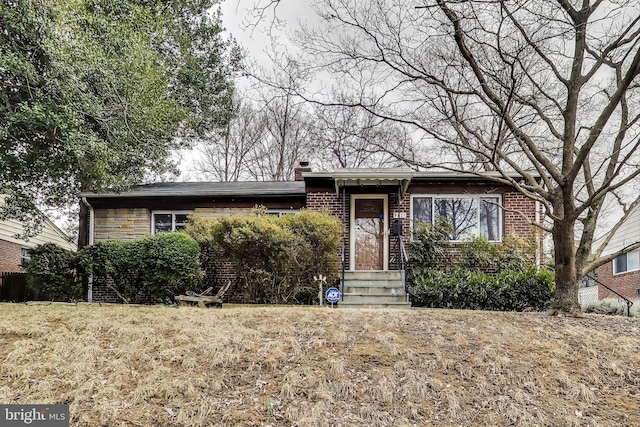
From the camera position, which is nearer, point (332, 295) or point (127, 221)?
point (332, 295)

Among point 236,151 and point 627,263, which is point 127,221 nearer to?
point 236,151

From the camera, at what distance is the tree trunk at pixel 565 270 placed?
7645 mm

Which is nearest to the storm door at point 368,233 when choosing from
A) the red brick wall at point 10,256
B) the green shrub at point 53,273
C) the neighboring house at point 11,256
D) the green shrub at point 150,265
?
the green shrub at point 150,265

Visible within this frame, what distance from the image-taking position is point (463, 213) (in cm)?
1227

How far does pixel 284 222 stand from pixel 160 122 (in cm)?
394

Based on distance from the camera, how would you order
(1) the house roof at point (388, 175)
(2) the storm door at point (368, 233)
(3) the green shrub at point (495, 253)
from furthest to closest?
1. (2) the storm door at point (368, 233)
2. (3) the green shrub at point (495, 253)
3. (1) the house roof at point (388, 175)

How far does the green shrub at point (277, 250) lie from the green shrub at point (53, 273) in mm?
3251

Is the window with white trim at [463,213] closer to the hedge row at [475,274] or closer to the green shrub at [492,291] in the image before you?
the hedge row at [475,274]

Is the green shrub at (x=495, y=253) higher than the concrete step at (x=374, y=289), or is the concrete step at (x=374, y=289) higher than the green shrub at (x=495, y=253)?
the green shrub at (x=495, y=253)

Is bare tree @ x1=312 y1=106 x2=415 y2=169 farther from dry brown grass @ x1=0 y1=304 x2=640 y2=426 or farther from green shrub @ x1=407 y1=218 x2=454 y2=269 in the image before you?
dry brown grass @ x1=0 y1=304 x2=640 y2=426

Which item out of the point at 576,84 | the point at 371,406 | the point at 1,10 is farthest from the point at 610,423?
the point at 1,10

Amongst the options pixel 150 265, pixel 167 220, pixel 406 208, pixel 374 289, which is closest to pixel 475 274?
pixel 374 289

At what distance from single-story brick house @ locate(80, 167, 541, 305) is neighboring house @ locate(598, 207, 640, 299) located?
7290 mm

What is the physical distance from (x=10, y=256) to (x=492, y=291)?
16106mm
